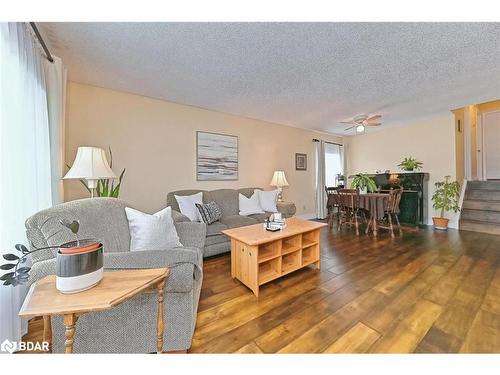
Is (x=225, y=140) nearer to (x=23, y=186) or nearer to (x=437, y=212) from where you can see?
(x=23, y=186)

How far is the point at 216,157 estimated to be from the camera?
3807 millimetres

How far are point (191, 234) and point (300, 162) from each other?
12.6 ft

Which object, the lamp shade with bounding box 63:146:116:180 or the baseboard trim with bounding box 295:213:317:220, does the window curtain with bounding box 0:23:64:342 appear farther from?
the baseboard trim with bounding box 295:213:317:220

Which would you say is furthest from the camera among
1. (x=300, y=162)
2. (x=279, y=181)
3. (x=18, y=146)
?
(x=300, y=162)

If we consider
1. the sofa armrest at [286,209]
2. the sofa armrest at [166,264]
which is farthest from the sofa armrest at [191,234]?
the sofa armrest at [286,209]

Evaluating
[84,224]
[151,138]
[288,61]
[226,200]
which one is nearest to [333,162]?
[226,200]

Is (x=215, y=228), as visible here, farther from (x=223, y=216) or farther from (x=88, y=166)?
(x=88, y=166)

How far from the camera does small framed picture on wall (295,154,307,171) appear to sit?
16.8 ft

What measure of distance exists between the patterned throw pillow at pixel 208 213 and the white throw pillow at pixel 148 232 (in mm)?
1163

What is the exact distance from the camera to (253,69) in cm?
235

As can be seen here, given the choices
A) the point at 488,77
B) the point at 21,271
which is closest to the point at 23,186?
the point at 21,271

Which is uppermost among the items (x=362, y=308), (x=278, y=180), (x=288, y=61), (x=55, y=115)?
(x=288, y=61)

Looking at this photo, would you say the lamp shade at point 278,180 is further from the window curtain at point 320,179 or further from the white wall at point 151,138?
the window curtain at point 320,179

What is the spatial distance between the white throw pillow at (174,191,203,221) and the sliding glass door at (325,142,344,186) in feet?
13.1
